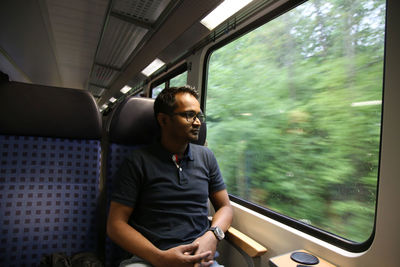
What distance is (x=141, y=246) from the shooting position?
3.91 ft

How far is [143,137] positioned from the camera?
1.58m

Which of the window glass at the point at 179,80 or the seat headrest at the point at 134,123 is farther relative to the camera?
the window glass at the point at 179,80

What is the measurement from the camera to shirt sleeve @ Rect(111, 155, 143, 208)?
4.16 ft

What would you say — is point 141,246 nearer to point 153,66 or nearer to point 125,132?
point 125,132

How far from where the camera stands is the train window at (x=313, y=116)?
128cm

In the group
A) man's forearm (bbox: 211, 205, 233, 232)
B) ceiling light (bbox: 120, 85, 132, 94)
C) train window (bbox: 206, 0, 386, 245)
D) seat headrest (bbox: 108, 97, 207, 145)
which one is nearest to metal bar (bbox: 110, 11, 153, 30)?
train window (bbox: 206, 0, 386, 245)

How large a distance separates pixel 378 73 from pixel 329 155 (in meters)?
0.50

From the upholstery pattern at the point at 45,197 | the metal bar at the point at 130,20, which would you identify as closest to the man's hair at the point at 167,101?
the upholstery pattern at the point at 45,197

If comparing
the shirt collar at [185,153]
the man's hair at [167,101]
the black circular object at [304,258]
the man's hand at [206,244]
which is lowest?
the black circular object at [304,258]

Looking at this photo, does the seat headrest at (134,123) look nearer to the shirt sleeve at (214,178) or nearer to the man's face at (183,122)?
the man's face at (183,122)

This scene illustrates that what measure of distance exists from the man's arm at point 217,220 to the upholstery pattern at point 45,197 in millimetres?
692

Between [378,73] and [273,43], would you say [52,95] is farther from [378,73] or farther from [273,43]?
[378,73]

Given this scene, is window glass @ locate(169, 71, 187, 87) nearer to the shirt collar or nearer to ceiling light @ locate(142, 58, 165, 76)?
ceiling light @ locate(142, 58, 165, 76)

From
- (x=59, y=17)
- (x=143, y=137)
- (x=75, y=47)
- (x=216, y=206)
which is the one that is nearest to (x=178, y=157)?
(x=143, y=137)
